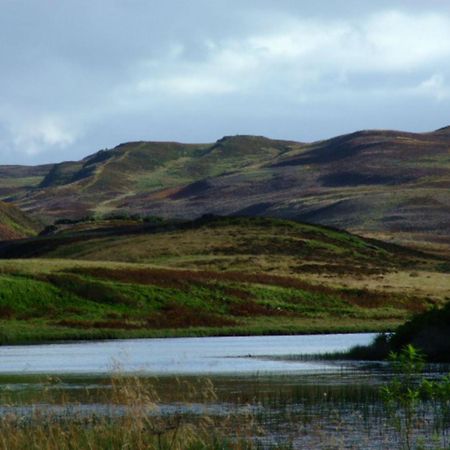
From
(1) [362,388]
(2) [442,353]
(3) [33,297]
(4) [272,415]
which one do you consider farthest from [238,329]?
Result: (4) [272,415]

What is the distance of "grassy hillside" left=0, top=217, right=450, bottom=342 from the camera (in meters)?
78.2

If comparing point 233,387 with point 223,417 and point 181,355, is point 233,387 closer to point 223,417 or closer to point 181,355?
A: point 223,417

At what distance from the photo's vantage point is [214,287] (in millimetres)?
90750

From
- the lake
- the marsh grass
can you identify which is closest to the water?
the lake

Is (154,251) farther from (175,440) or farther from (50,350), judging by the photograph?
(175,440)

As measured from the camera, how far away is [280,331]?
76.8m

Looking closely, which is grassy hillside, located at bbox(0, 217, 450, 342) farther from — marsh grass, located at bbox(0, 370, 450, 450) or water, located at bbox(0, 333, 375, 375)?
marsh grass, located at bbox(0, 370, 450, 450)

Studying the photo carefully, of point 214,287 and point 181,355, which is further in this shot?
point 214,287

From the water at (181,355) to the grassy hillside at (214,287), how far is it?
637cm

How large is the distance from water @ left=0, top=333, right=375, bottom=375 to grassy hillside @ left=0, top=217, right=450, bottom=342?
6.37m

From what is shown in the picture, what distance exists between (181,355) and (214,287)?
3566cm

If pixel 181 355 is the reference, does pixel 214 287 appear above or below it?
above

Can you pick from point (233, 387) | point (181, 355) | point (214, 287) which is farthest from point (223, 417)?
point (214, 287)

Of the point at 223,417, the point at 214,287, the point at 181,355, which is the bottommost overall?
the point at 181,355
